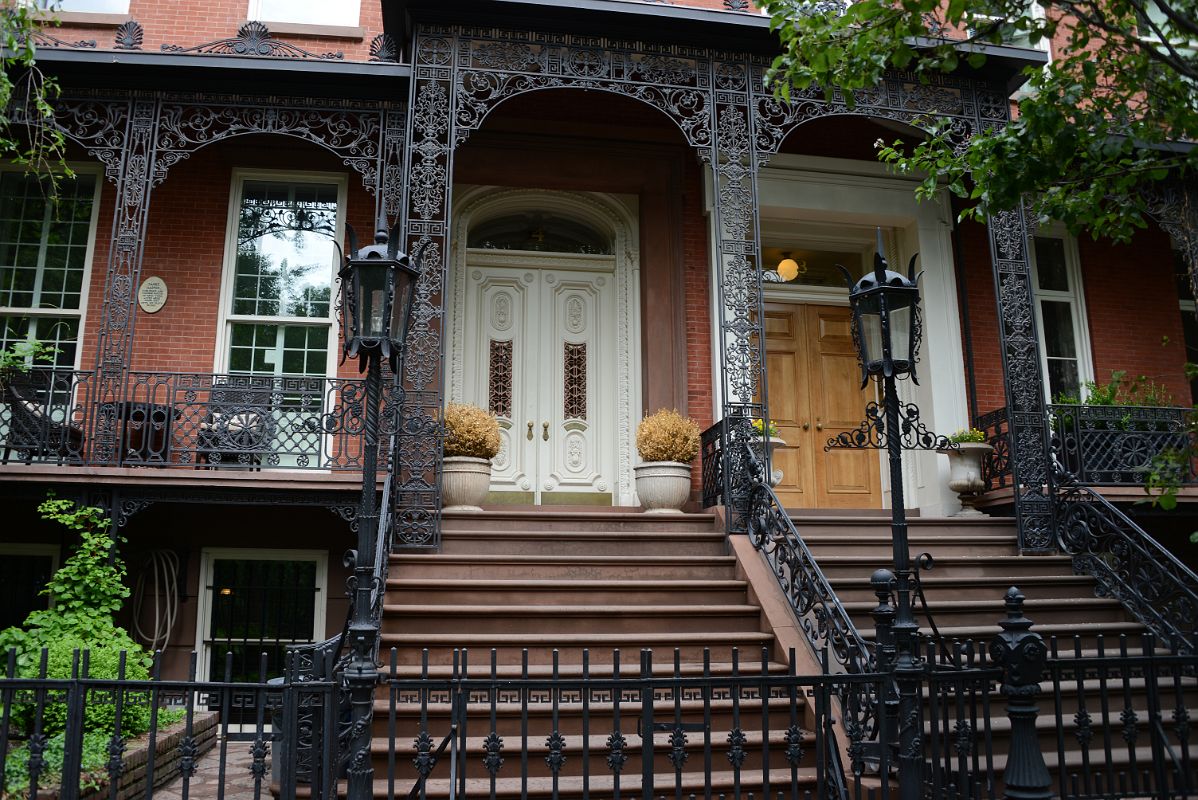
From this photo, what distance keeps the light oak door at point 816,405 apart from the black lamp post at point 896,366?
528 centimetres

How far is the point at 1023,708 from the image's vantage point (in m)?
4.23

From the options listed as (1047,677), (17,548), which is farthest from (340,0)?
(1047,677)

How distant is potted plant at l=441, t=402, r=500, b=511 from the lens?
860cm

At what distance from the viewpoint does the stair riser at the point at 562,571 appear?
763cm

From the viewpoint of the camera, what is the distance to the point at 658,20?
9195 millimetres

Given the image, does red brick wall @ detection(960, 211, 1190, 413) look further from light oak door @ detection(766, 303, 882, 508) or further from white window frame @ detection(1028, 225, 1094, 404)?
light oak door @ detection(766, 303, 882, 508)

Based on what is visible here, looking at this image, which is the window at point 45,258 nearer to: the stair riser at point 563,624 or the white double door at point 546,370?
the white double door at point 546,370

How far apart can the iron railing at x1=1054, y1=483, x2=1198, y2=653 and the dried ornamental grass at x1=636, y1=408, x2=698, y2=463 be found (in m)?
3.40

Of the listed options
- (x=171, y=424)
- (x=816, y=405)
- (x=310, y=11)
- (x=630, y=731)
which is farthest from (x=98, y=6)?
(x=630, y=731)

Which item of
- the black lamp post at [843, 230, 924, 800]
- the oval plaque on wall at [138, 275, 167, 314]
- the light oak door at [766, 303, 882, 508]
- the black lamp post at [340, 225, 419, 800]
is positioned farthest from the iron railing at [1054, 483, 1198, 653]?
the oval plaque on wall at [138, 275, 167, 314]

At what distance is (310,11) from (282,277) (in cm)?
330

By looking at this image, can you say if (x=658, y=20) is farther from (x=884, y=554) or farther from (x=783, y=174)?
(x=884, y=554)

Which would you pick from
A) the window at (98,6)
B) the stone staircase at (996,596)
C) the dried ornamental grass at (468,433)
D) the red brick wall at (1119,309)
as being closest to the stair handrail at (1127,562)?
the stone staircase at (996,596)

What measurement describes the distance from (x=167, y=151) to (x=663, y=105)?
484 centimetres
